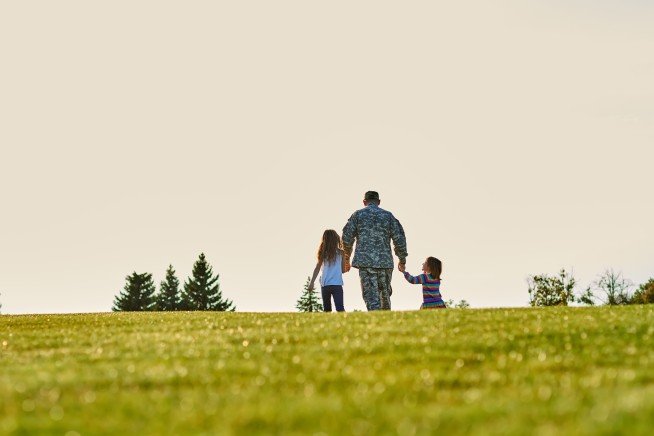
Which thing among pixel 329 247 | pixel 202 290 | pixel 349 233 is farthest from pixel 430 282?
pixel 202 290

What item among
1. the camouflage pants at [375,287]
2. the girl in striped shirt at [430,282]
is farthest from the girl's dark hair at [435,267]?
the camouflage pants at [375,287]

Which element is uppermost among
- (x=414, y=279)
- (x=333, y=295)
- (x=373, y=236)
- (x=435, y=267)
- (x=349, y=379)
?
(x=373, y=236)

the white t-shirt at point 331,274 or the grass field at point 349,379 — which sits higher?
the white t-shirt at point 331,274

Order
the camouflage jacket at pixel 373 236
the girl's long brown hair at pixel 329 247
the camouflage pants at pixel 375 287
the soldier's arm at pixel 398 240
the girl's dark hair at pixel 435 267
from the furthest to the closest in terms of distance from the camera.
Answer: the girl's long brown hair at pixel 329 247 < the girl's dark hair at pixel 435 267 < the soldier's arm at pixel 398 240 < the camouflage pants at pixel 375 287 < the camouflage jacket at pixel 373 236

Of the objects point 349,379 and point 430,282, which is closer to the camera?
point 349,379

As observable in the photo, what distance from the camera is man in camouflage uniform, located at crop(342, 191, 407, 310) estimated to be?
21.8m

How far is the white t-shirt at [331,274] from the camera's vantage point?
22.5 meters

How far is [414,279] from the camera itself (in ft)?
74.6

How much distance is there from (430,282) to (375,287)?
1.81 m

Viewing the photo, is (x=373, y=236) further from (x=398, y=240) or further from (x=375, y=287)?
(x=375, y=287)

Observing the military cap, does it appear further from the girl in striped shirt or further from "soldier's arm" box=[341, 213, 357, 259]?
the girl in striped shirt

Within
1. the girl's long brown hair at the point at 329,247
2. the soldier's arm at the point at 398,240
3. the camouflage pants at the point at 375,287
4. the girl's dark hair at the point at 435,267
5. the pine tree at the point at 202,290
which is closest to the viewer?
the camouflage pants at the point at 375,287

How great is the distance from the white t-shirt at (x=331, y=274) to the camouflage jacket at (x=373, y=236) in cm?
57

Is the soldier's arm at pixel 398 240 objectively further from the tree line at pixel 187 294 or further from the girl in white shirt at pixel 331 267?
the tree line at pixel 187 294
